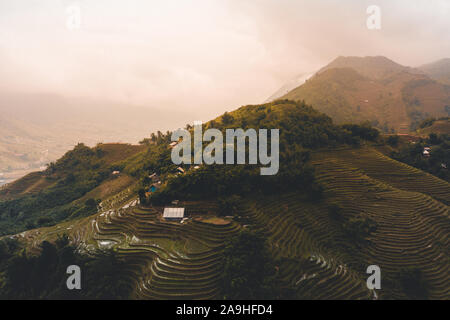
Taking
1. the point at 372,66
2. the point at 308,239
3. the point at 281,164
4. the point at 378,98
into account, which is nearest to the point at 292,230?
the point at 308,239

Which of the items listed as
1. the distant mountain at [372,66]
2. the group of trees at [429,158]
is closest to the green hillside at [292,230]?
the group of trees at [429,158]

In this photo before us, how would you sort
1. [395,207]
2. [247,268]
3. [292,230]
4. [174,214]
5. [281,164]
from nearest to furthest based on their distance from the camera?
[247,268] < [174,214] < [292,230] < [395,207] < [281,164]

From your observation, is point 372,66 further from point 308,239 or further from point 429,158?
point 308,239

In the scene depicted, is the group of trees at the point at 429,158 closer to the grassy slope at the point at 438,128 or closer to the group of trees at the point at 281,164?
the group of trees at the point at 281,164

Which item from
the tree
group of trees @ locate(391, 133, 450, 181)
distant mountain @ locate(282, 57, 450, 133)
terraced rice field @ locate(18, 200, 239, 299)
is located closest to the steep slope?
group of trees @ locate(391, 133, 450, 181)

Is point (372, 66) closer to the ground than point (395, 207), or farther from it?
farther from it

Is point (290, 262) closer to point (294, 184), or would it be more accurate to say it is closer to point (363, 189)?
point (294, 184)
